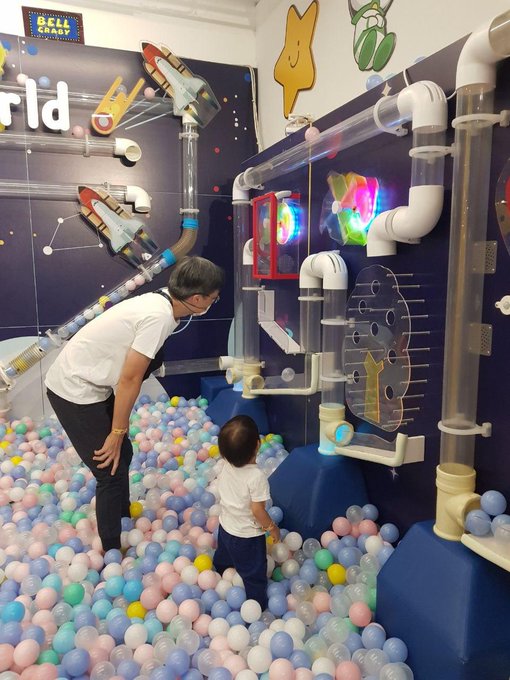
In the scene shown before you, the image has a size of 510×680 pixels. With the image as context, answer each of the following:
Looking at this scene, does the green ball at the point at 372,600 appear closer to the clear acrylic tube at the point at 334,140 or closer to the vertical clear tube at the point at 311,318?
the vertical clear tube at the point at 311,318

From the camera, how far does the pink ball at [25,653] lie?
62.6 inches

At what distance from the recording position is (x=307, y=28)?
131 inches

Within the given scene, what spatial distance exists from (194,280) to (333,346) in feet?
2.57

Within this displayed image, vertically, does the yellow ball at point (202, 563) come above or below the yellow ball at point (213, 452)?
below

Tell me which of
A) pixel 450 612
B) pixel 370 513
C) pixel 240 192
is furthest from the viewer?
pixel 240 192

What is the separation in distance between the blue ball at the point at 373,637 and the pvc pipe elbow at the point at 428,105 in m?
1.60

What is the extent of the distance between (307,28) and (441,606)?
3.21m

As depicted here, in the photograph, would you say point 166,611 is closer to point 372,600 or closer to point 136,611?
point 136,611

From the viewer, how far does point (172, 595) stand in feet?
6.33

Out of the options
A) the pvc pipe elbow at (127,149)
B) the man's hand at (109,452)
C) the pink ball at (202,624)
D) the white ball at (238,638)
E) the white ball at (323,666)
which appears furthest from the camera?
the pvc pipe elbow at (127,149)

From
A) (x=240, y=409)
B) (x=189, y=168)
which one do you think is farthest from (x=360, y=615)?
(x=189, y=168)

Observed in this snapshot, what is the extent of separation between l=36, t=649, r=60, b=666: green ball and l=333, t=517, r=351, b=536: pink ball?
1126 millimetres

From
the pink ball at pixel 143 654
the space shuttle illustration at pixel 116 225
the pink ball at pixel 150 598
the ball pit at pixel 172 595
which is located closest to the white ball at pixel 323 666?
the ball pit at pixel 172 595

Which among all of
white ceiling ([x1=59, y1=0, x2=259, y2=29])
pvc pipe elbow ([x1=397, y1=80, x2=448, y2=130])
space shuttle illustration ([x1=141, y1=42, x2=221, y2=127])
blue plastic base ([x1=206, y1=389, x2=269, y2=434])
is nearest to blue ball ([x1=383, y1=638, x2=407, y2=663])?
pvc pipe elbow ([x1=397, y1=80, x2=448, y2=130])
